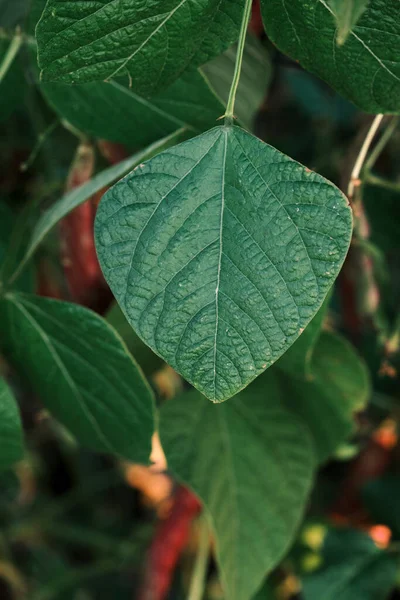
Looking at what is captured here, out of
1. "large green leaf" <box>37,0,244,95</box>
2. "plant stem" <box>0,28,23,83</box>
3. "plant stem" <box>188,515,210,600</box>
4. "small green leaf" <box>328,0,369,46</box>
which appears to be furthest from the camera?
"plant stem" <box>188,515,210,600</box>

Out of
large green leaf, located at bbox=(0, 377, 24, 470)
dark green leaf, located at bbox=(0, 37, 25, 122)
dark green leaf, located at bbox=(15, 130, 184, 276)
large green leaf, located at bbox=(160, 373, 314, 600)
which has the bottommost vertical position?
large green leaf, located at bbox=(160, 373, 314, 600)

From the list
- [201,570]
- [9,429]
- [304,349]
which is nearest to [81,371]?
[9,429]

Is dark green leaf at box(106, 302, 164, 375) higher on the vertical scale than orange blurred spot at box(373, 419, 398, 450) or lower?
higher

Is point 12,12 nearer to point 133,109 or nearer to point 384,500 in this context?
point 133,109

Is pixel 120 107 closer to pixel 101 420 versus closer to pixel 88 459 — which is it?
pixel 101 420

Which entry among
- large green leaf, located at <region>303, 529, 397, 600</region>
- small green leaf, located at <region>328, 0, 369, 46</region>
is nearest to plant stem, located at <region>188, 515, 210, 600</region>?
large green leaf, located at <region>303, 529, 397, 600</region>

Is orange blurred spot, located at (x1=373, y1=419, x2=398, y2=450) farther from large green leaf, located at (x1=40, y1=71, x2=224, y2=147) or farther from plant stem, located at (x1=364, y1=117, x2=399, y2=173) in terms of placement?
large green leaf, located at (x1=40, y1=71, x2=224, y2=147)
